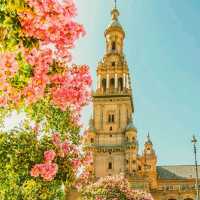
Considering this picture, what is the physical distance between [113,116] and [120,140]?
5814 millimetres

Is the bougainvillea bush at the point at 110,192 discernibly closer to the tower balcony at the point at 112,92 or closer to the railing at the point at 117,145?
the railing at the point at 117,145

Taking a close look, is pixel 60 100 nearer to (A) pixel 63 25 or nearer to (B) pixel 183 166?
(A) pixel 63 25

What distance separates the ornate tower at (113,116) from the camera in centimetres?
8235

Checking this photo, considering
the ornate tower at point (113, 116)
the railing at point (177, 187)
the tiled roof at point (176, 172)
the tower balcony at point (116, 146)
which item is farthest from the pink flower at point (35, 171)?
the tiled roof at point (176, 172)

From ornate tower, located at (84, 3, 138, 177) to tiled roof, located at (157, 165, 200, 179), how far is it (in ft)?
56.5

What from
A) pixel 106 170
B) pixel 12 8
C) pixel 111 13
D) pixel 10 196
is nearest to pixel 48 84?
pixel 12 8

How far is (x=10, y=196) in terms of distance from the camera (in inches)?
774

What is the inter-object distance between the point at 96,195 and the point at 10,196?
81.1ft

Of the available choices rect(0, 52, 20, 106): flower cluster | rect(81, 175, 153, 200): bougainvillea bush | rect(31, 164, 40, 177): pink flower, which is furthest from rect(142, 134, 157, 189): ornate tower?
rect(0, 52, 20, 106): flower cluster

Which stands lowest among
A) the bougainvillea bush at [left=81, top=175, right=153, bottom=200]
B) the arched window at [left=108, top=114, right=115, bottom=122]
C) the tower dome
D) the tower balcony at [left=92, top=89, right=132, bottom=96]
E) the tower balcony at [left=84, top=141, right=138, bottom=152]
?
the bougainvillea bush at [left=81, top=175, right=153, bottom=200]

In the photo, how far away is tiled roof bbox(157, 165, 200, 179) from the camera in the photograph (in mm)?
97069

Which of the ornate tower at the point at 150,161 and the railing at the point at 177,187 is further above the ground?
the ornate tower at the point at 150,161

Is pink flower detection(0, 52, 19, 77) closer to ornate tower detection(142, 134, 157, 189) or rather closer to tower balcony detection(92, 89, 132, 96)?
tower balcony detection(92, 89, 132, 96)

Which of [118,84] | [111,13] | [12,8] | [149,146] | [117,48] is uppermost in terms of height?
[111,13]
